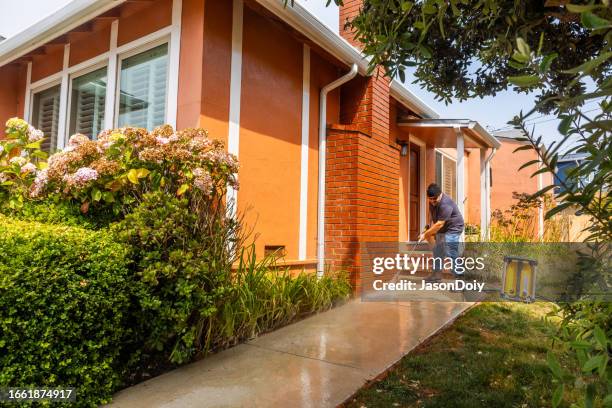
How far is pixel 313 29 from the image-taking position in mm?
4977

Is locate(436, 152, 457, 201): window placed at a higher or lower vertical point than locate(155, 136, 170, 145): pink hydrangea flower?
higher

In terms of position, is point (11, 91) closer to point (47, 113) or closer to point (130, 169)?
point (47, 113)

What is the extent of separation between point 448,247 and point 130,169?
5417 mm

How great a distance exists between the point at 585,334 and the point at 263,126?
430cm

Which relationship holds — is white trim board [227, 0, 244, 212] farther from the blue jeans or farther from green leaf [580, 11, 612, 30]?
the blue jeans

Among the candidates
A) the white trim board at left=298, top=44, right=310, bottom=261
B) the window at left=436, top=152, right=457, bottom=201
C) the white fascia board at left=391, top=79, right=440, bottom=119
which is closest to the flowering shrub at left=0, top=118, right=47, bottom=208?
the white trim board at left=298, top=44, right=310, bottom=261

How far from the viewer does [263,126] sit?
199 inches

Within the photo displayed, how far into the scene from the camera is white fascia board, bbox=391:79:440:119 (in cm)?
720

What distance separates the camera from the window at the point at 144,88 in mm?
4777

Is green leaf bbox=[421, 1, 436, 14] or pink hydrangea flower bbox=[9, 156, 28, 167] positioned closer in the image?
green leaf bbox=[421, 1, 436, 14]

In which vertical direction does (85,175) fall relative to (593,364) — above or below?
above

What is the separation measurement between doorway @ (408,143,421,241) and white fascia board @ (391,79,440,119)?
32.9 inches

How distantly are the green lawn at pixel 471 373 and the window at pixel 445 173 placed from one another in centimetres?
659

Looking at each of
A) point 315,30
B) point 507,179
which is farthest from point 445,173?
point 315,30
